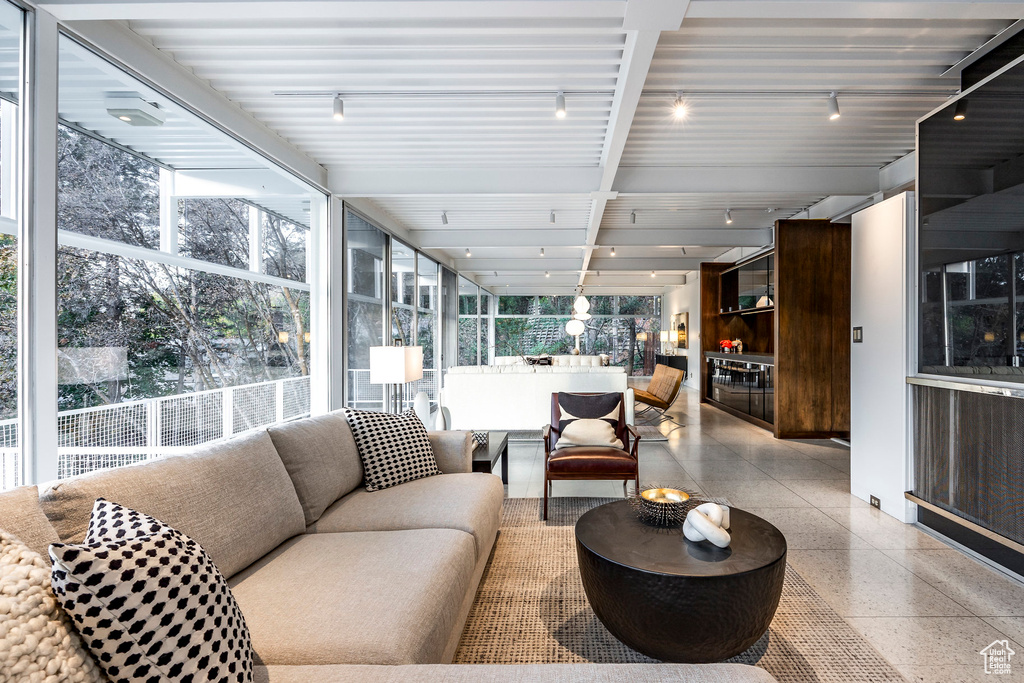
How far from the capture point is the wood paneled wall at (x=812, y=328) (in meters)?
6.04

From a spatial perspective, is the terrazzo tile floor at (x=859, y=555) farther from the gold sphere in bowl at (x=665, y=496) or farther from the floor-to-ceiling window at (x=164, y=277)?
the floor-to-ceiling window at (x=164, y=277)

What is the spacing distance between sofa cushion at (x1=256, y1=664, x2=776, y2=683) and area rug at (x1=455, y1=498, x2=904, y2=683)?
795mm

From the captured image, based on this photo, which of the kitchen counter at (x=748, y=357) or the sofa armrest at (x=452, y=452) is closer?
the sofa armrest at (x=452, y=452)

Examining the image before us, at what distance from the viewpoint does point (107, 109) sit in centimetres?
276

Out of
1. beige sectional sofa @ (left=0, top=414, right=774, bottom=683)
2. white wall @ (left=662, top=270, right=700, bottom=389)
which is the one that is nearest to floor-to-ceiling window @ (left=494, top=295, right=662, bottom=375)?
white wall @ (left=662, top=270, right=700, bottom=389)

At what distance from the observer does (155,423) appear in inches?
134

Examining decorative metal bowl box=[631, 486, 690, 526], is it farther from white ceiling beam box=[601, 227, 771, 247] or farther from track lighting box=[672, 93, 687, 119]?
white ceiling beam box=[601, 227, 771, 247]

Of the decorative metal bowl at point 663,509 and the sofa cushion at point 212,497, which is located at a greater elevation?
the sofa cushion at point 212,497

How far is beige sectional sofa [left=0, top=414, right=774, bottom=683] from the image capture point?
1.22 metres

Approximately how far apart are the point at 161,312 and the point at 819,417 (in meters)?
6.65

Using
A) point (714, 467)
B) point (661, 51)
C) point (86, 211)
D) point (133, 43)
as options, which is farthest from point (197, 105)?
point (714, 467)

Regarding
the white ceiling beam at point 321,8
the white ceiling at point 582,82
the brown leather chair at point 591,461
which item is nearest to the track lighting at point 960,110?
the white ceiling at point 582,82

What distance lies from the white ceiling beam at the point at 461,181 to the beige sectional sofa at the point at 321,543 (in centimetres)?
296

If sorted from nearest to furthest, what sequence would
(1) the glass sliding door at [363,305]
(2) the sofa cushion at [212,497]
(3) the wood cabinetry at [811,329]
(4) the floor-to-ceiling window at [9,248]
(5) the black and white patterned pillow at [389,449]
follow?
(2) the sofa cushion at [212,497], (4) the floor-to-ceiling window at [9,248], (5) the black and white patterned pillow at [389,449], (1) the glass sliding door at [363,305], (3) the wood cabinetry at [811,329]
